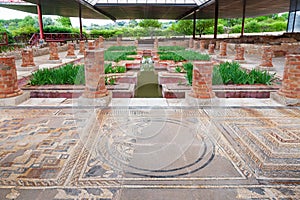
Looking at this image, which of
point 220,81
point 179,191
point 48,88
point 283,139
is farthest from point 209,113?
point 48,88

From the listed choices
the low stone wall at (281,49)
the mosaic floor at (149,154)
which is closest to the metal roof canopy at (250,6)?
the low stone wall at (281,49)

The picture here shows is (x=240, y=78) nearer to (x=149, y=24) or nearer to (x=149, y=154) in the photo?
(x=149, y=154)

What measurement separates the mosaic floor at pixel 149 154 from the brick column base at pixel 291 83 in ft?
1.85

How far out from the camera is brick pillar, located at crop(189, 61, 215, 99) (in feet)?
16.9

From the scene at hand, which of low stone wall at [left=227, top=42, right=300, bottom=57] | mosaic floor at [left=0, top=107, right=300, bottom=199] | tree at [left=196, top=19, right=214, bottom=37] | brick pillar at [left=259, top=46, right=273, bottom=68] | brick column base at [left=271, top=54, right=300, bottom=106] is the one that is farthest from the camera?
tree at [left=196, top=19, right=214, bottom=37]

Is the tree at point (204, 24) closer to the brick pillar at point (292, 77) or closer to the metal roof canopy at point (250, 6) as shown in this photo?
the metal roof canopy at point (250, 6)

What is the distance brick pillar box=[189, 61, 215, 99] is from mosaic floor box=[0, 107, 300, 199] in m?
0.58

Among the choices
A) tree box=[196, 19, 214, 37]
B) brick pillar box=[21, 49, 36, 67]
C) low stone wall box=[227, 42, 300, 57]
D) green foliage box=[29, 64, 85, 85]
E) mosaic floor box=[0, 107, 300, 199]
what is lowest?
mosaic floor box=[0, 107, 300, 199]

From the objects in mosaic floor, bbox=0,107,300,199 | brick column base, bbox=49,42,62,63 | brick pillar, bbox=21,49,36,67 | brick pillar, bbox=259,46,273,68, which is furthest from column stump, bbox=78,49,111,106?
brick column base, bbox=49,42,62,63

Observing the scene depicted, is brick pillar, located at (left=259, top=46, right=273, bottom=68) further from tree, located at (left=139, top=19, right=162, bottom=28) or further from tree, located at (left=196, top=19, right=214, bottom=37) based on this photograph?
tree, located at (left=139, top=19, right=162, bottom=28)

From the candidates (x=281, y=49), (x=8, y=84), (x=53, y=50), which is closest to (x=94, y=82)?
(x=8, y=84)

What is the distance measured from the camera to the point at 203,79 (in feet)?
16.9

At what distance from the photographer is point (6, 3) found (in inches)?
749

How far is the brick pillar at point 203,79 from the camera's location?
514 cm
